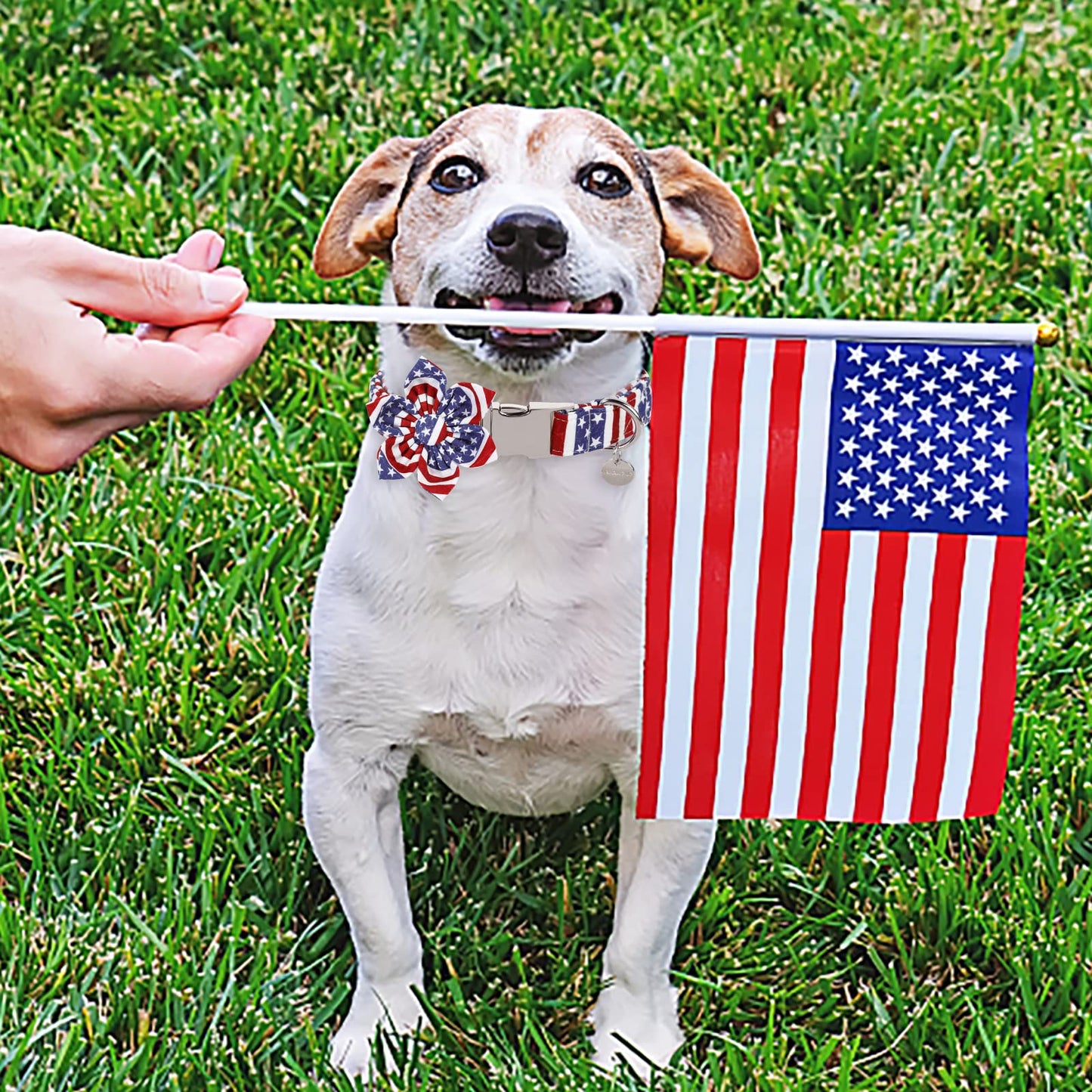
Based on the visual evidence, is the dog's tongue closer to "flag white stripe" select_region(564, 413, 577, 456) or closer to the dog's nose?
the dog's nose

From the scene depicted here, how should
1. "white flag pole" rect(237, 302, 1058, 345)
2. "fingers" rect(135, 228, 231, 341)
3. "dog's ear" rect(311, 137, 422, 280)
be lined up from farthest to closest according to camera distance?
1. "dog's ear" rect(311, 137, 422, 280)
2. "fingers" rect(135, 228, 231, 341)
3. "white flag pole" rect(237, 302, 1058, 345)

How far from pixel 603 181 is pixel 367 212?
0.40 metres

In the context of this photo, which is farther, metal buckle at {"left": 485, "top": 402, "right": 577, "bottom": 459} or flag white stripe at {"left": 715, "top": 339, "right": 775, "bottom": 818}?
metal buckle at {"left": 485, "top": 402, "right": 577, "bottom": 459}

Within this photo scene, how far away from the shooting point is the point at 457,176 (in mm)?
2648

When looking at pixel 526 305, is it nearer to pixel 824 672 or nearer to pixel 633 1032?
pixel 824 672

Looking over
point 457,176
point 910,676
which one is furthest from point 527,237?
point 910,676

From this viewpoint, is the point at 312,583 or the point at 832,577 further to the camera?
the point at 312,583

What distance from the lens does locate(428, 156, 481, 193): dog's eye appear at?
264cm

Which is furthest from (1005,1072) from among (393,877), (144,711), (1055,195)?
(1055,195)

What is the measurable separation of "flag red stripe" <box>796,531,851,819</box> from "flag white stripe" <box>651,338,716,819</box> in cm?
17

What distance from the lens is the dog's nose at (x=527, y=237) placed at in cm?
243

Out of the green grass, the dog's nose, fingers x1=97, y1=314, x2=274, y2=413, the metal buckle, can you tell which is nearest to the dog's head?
the dog's nose

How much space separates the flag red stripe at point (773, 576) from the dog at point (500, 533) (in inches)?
9.7

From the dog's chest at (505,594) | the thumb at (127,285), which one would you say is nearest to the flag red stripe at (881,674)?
the dog's chest at (505,594)
